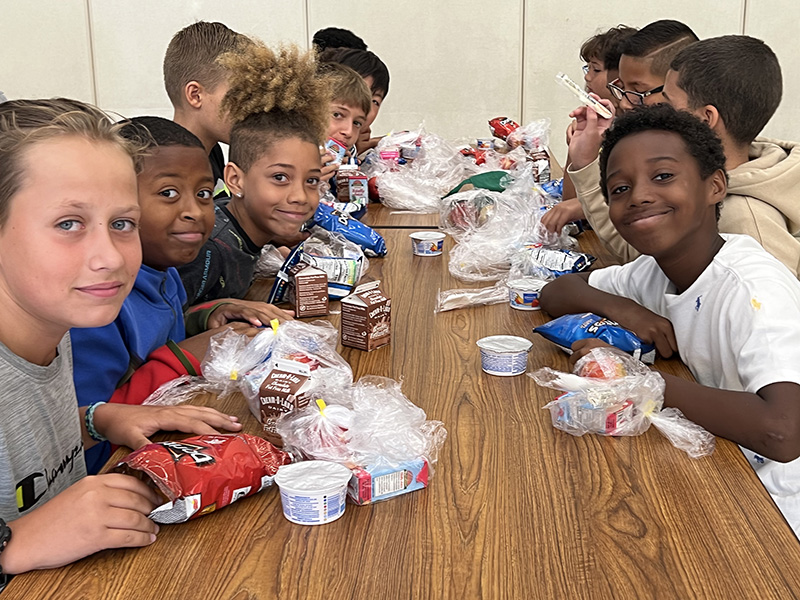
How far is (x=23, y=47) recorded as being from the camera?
20.4ft

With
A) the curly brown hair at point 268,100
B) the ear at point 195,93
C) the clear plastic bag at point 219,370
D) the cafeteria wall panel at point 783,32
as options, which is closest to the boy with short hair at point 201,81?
the ear at point 195,93

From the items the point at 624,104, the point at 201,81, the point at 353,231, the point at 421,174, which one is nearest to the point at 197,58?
the point at 201,81

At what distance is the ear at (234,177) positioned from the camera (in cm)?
223

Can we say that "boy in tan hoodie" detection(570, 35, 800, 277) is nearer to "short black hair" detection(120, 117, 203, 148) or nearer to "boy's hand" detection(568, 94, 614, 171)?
"boy's hand" detection(568, 94, 614, 171)

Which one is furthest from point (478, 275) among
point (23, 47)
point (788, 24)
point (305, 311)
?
point (23, 47)

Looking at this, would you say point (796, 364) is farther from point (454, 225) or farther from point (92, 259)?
point (454, 225)

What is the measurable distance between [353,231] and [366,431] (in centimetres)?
Result: 130

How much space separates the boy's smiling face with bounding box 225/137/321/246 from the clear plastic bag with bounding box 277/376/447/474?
1031 millimetres

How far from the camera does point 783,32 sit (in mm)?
5938

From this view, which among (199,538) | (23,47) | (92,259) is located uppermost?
(23,47)

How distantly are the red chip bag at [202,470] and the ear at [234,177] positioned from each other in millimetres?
1288

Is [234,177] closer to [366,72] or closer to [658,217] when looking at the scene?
[658,217]

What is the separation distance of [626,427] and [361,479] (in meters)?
0.45

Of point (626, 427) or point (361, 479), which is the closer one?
point (361, 479)
